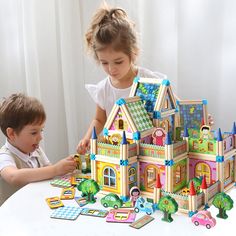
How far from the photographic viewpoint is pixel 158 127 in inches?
47.2

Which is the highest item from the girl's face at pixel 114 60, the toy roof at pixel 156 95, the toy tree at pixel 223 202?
the girl's face at pixel 114 60

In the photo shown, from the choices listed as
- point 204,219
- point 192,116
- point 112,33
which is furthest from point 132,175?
point 112,33

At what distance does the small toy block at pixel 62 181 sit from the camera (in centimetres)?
124

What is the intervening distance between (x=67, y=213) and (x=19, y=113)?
0.53m

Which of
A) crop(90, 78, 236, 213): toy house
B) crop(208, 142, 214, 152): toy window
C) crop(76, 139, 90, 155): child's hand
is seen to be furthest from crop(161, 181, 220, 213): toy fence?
crop(76, 139, 90, 155): child's hand

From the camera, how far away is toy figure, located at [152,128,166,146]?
113cm

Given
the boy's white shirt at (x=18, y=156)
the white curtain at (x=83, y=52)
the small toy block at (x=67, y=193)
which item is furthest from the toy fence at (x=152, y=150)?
the white curtain at (x=83, y=52)

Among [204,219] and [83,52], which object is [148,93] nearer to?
[204,219]

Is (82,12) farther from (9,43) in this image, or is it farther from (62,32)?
(9,43)

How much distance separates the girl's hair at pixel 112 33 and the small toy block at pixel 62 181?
48cm

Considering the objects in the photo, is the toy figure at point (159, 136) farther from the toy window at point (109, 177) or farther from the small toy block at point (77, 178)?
the small toy block at point (77, 178)

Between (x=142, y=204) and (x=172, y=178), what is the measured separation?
105 mm

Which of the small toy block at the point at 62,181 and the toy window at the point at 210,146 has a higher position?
the toy window at the point at 210,146

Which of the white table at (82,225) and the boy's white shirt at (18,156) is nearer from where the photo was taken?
the white table at (82,225)
